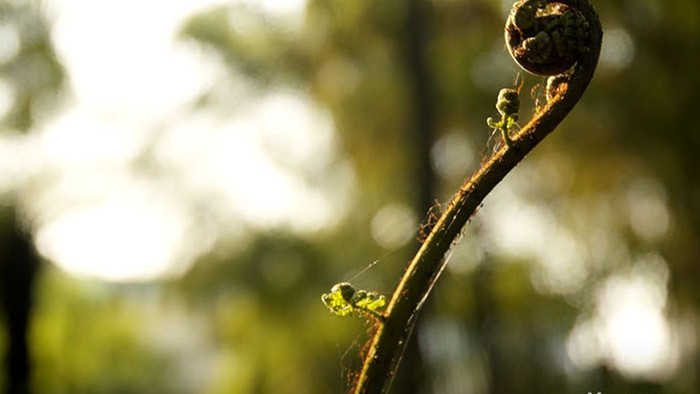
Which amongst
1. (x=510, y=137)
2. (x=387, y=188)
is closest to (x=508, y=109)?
(x=510, y=137)

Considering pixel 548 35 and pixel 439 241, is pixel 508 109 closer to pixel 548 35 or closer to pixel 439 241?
pixel 548 35

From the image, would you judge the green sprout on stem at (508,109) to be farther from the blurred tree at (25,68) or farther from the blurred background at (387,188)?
the blurred tree at (25,68)

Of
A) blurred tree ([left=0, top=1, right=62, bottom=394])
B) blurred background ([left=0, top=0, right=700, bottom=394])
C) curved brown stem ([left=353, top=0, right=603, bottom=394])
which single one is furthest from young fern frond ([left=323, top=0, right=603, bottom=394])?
blurred tree ([left=0, top=1, right=62, bottom=394])

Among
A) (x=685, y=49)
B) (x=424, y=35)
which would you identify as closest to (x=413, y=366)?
(x=424, y=35)

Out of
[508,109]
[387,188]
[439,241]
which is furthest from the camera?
[387,188]

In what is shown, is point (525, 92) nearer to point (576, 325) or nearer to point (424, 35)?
point (424, 35)
